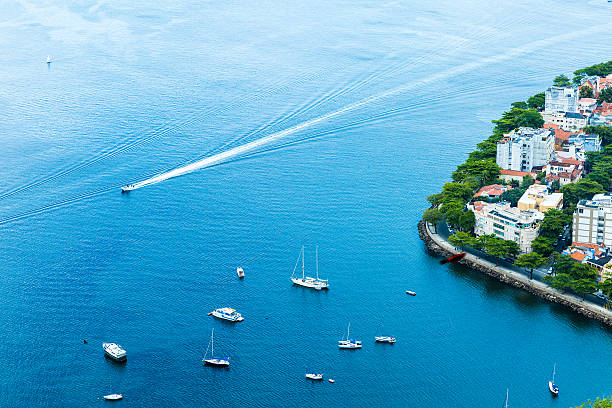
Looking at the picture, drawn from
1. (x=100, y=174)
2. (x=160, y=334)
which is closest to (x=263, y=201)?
(x=100, y=174)

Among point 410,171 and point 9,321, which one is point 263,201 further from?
point 9,321

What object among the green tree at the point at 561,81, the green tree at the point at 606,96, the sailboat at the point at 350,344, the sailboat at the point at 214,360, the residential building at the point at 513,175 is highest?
the green tree at the point at 561,81

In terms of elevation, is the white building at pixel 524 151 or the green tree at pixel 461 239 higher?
the white building at pixel 524 151

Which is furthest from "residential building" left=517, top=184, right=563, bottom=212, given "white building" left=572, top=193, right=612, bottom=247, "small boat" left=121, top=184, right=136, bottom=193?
"small boat" left=121, top=184, right=136, bottom=193

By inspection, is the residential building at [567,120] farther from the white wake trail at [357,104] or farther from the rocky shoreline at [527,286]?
the rocky shoreline at [527,286]

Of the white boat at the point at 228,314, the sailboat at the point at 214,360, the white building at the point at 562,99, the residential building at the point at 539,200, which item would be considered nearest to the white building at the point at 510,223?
the residential building at the point at 539,200

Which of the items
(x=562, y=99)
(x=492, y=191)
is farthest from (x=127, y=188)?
(x=562, y=99)

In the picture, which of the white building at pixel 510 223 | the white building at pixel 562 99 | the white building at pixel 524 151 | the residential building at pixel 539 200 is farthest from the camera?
the white building at pixel 562 99

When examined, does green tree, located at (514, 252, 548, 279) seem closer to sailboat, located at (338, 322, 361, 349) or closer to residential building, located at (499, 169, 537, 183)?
sailboat, located at (338, 322, 361, 349)
